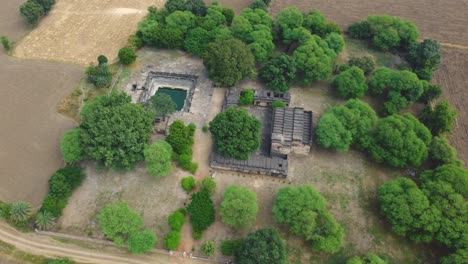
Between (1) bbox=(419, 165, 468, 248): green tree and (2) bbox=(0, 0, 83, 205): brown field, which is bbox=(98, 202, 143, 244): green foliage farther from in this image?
(1) bbox=(419, 165, 468, 248): green tree

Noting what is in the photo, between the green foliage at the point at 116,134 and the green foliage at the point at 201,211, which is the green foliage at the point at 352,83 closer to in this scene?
the green foliage at the point at 201,211

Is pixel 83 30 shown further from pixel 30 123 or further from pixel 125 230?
pixel 125 230

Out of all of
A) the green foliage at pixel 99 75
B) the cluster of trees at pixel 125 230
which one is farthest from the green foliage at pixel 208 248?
the green foliage at pixel 99 75

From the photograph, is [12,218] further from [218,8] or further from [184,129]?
[218,8]

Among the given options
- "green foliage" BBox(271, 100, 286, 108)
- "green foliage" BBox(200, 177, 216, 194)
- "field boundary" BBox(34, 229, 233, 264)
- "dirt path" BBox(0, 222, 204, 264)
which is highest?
"green foliage" BBox(271, 100, 286, 108)

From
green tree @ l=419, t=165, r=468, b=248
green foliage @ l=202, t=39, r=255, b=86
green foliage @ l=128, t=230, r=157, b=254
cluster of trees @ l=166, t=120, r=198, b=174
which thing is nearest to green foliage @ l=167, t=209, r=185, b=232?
green foliage @ l=128, t=230, r=157, b=254

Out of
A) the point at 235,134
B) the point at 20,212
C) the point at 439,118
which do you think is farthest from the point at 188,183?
the point at 439,118

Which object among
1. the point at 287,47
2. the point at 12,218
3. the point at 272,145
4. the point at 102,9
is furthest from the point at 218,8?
the point at 12,218
